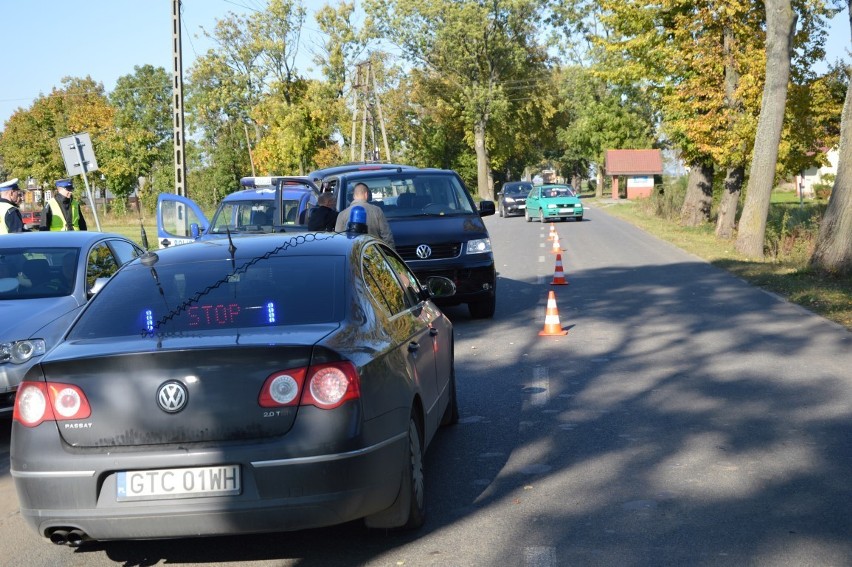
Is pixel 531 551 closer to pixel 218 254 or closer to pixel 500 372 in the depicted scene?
pixel 218 254

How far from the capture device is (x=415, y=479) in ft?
18.0

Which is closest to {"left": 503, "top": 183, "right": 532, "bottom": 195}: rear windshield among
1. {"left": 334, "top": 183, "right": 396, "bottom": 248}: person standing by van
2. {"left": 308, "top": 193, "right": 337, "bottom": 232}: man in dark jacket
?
{"left": 308, "top": 193, "right": 337, "bottom": 232}: man in dark jacket

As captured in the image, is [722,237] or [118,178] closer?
[722,237]

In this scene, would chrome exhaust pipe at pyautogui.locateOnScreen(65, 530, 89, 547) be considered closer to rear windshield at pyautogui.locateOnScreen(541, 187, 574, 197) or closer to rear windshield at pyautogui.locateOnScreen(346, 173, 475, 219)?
rear windshield at pyautogui.locateOnScreen(346, 173, 475, 219)

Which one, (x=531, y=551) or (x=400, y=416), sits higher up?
(x=400, y=416)

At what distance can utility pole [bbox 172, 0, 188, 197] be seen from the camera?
2516cm

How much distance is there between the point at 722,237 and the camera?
103ft

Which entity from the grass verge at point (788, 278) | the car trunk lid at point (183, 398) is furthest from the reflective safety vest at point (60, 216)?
the car trunk lid at point (183, 398)

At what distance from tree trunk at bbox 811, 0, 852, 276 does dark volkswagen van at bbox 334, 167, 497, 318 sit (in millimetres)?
6484

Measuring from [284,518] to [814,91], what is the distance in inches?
1142

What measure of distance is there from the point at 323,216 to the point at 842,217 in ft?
31.5

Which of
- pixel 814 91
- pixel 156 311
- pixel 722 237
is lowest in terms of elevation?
pixel 722 237

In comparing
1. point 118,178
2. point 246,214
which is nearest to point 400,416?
point 246,214

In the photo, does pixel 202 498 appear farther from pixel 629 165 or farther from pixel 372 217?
pixel 629 165
